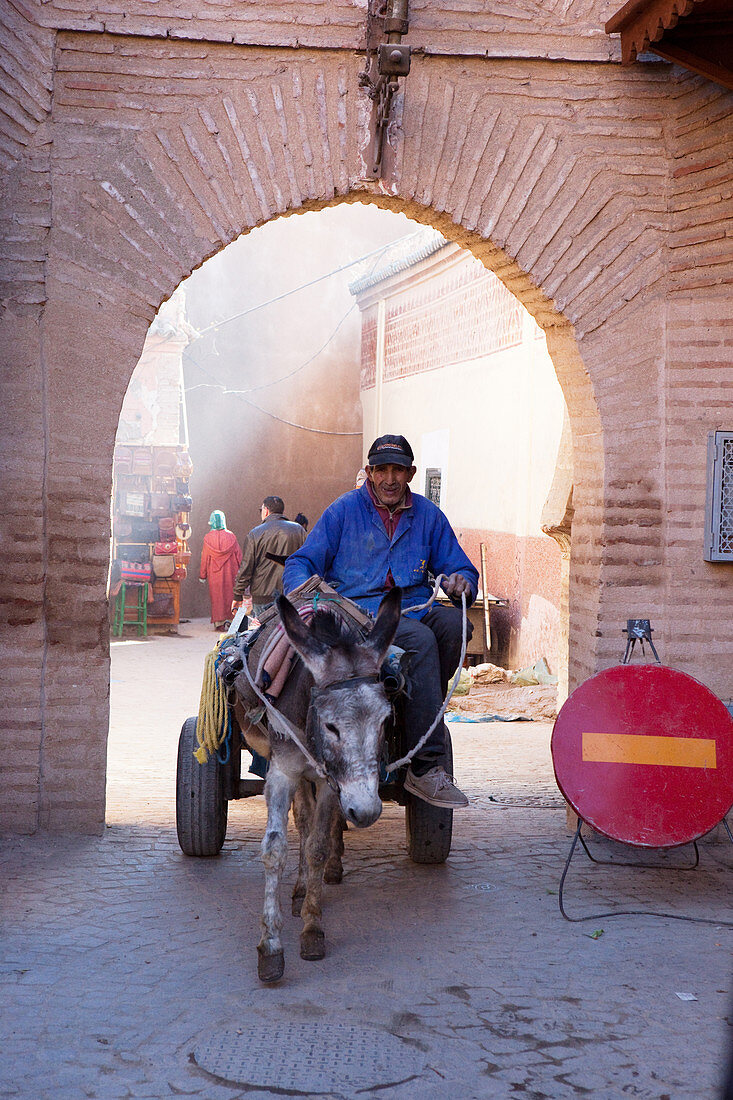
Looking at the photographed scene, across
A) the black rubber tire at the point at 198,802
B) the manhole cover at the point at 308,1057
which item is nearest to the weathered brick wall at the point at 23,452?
the black rubber tire at the point at 198,802

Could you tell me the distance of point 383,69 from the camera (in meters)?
5.31

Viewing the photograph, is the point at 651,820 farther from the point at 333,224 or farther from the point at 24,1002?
Answer: the point at 333,224

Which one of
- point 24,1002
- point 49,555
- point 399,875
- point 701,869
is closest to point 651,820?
point 701,869

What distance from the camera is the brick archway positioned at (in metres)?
5.48

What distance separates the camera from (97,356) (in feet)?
18.2

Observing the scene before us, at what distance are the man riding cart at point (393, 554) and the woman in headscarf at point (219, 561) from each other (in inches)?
486

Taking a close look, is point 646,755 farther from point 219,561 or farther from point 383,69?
point 219,561

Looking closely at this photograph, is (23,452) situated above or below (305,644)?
above

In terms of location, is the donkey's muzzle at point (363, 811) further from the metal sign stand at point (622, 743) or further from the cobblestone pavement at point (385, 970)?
the metal sign stand at point (622, 743)

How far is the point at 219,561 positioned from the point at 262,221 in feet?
39.7

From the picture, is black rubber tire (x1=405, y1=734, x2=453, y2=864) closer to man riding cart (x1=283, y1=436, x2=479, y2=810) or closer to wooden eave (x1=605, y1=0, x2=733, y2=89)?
man riding cart (x1=283, y1=436, x2=479, y2=810)

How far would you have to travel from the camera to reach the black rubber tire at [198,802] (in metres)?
5.34

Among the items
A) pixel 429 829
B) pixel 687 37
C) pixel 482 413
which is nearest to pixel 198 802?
pixel 429 829

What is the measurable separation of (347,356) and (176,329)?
4840mm
